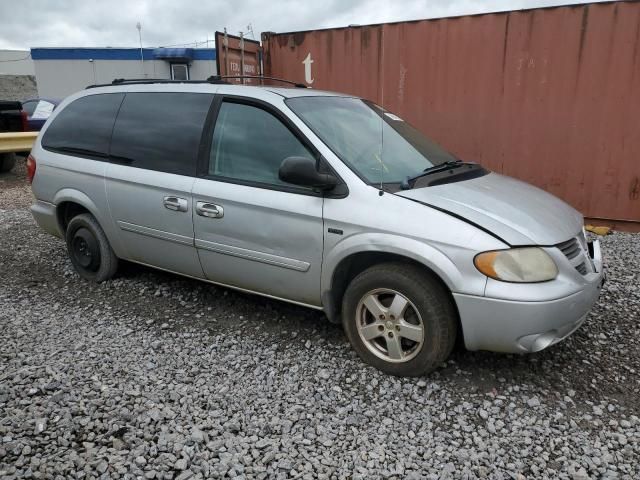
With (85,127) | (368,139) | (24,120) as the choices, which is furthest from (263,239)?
(24,120)

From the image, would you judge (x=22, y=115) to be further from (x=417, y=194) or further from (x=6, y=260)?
(x=417, y=194)

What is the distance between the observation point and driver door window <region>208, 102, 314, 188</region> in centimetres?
341

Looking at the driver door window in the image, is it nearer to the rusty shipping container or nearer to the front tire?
the front tire

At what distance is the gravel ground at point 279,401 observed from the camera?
244cm

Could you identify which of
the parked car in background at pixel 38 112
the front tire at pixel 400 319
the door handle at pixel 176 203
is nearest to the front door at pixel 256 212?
the door handle at pixel 176 203

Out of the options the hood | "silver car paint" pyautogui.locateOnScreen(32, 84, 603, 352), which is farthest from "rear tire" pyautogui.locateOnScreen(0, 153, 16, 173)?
the hood

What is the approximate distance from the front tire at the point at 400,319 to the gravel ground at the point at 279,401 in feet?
0.45

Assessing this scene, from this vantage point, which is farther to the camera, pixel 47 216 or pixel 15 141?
pixel 15 141

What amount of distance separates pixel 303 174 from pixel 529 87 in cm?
446

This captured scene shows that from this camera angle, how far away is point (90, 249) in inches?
179

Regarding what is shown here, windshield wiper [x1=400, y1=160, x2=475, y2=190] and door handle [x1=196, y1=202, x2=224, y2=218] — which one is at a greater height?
windshield wiper [x1=400, y1=160, x2=475, y2=190]

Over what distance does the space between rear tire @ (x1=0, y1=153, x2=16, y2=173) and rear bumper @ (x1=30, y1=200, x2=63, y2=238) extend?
23.2ft

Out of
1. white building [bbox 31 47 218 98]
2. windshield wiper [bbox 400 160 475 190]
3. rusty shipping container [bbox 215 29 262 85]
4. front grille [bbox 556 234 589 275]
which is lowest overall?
front grille [bbox 556 234 589 275]

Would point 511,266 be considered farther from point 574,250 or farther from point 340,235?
point 340,235
